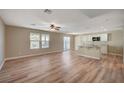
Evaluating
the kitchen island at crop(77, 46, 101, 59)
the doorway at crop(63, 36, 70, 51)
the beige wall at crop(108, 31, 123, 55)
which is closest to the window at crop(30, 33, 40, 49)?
the kitchen island at crop(77, 46, 101, 59)

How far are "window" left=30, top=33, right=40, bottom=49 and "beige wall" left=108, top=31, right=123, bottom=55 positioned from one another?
669 cm

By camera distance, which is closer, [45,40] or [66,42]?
[45,40]

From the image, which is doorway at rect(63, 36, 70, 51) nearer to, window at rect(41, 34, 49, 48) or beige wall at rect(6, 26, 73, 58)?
window at rect(41, 34, 49, 48)

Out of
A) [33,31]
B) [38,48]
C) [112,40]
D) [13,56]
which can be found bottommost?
[13,56]

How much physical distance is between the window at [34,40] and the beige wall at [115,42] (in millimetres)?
6691

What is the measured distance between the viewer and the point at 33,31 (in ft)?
22.3

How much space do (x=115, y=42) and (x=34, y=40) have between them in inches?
285

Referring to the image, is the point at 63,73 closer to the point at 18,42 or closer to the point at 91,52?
the point at 91,52

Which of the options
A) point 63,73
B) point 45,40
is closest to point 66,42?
point 45,40

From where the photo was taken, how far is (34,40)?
698cm

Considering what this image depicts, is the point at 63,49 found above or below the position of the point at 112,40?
below
